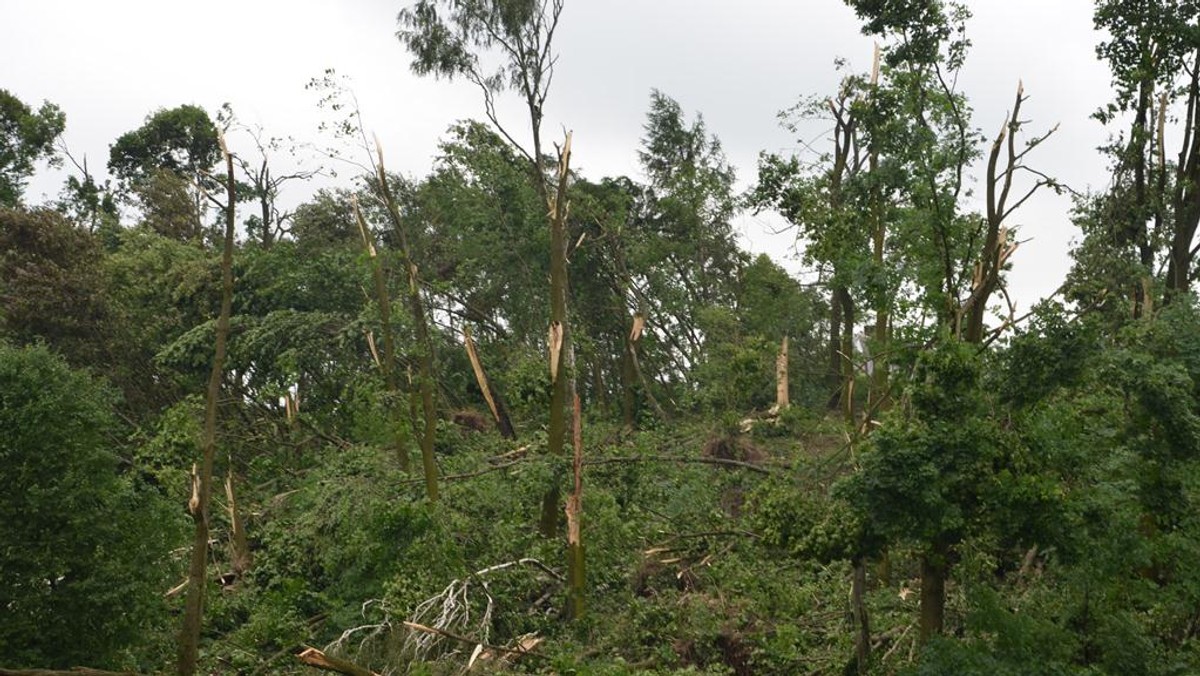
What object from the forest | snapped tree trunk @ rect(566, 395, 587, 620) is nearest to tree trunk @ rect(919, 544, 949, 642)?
the forest

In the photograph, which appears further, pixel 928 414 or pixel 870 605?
pixel 870 605

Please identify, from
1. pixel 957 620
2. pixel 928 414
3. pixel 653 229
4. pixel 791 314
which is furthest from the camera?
pixel 653 229

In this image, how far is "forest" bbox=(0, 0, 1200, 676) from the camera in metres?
10.7

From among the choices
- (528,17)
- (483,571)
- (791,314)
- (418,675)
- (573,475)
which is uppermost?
(528,17)

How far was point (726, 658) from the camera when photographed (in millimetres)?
13148

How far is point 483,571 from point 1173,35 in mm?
10622

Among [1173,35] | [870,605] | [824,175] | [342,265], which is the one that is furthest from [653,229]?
[870,605]

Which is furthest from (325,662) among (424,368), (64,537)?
(424,368)

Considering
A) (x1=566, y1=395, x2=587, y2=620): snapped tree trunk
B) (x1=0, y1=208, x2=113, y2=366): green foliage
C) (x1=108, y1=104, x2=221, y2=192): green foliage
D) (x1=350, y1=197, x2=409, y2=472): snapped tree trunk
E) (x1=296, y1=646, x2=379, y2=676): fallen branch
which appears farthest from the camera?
(x1=108, y1=104, x2=221, y2=192): green foliage

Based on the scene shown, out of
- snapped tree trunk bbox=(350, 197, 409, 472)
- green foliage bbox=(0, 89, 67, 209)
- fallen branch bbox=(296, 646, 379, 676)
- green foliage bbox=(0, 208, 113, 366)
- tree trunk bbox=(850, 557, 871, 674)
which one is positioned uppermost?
green foliage bbox=(0, 89, 67, 209)

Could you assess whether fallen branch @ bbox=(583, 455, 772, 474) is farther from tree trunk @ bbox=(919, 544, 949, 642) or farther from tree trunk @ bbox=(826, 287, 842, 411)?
tree trunk @ bbox=(826, 287, 842, 411)

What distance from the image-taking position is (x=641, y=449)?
55.5 feet

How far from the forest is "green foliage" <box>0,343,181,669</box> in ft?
0.10

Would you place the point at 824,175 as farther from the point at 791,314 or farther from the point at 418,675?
the point at 418,675
